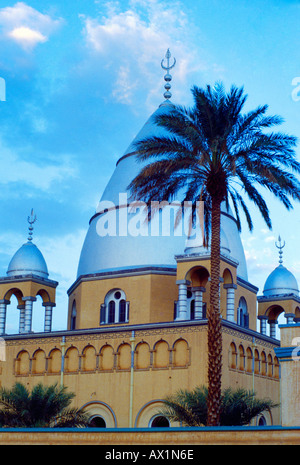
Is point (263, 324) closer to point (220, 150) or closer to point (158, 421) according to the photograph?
point (158, 421)

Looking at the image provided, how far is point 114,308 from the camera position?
30922mm

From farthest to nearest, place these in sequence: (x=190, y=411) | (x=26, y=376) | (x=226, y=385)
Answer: (x=26, y=376) < (x=226, y=385) < (x=190, y=411)

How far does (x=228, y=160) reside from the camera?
21719 mm

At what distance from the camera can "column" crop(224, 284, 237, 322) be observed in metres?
28.6

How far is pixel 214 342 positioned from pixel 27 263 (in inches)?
602

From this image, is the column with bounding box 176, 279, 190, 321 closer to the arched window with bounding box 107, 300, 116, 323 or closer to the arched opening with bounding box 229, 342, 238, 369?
the arched opening with bounding box 229, 342, 238, 369

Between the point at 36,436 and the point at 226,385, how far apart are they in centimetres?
1046

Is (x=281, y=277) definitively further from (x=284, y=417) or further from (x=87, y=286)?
(x=284, y=417)

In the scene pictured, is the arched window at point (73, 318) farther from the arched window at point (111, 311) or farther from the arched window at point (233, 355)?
the arched window at point (233, 355)

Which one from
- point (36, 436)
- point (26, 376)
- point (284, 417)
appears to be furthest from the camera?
point (26, 376)

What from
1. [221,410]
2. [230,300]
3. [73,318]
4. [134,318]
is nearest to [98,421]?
[134,318]

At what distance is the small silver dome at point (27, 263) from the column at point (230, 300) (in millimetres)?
9531

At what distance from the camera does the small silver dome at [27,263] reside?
33.5 m
